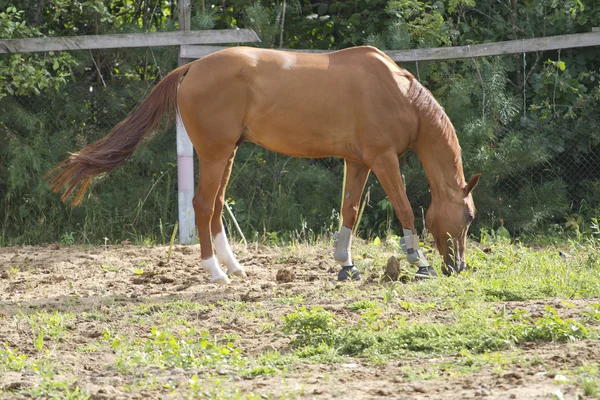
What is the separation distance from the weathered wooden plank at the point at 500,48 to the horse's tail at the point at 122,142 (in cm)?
185

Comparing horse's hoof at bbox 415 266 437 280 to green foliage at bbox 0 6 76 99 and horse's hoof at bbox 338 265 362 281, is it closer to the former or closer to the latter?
horse's hoof at bbox 338 265 362 281

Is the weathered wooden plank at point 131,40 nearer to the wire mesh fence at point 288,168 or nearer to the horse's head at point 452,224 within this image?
the wire mesh fence at point 288,168

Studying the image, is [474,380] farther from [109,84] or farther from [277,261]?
[109,84]

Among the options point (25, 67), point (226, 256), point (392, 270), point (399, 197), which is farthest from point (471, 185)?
point (25, 67)

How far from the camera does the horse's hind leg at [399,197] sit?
6.10 metres

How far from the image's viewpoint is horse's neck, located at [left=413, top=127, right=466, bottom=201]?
625cm

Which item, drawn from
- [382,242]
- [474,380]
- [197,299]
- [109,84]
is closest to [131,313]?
[197,299]

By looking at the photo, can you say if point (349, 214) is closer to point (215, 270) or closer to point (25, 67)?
point (215, 270)

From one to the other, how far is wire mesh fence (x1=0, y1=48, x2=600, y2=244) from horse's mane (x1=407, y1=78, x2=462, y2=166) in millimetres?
2048

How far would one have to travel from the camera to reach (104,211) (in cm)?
855

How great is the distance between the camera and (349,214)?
6441 millimetres

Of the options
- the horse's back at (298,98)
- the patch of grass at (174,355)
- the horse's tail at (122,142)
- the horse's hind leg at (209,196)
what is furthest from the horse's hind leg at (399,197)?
the patch of grass at (174,355)

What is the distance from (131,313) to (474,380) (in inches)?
98.2

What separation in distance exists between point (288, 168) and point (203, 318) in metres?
4.06
